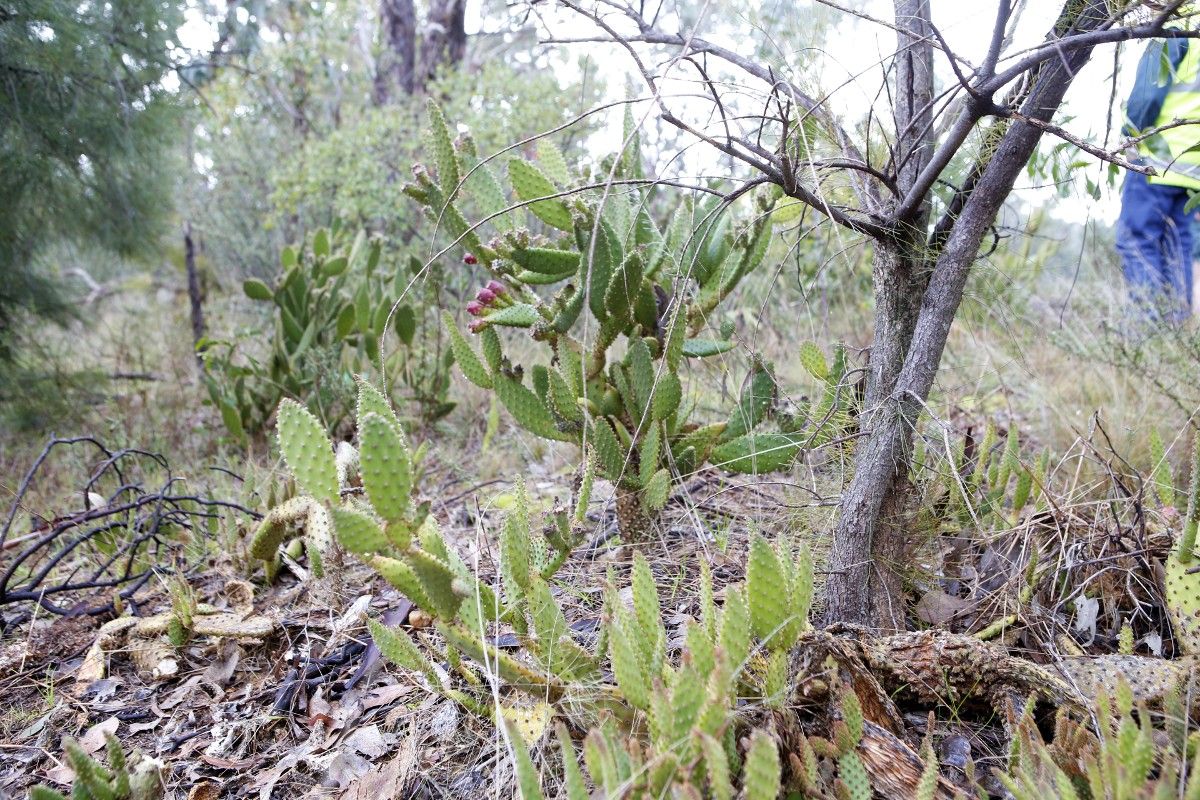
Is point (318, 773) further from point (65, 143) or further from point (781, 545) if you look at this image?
point (65, 143)

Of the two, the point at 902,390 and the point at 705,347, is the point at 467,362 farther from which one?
the point at 902,390

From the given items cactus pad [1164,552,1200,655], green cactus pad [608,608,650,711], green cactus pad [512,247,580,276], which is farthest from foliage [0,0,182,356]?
cactus pad [1164,552,1200,655]

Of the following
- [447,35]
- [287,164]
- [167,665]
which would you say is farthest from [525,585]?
[447,35]

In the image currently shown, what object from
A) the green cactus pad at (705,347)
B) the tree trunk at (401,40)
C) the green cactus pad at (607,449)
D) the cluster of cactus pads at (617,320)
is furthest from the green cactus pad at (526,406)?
the tree trunk at (401,40)

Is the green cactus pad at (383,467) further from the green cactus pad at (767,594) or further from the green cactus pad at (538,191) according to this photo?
the green cactus pad at (538,191)

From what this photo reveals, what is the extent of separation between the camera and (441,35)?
7.41 m

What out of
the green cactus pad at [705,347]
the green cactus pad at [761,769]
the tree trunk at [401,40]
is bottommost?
the green cactus pad at [761,769]

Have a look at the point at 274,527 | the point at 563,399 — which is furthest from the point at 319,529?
the point at 563,399

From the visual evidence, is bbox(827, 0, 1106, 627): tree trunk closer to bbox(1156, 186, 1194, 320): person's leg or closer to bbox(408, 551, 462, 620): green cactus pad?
bbox(408, 551, 462, 620): green cactus pad

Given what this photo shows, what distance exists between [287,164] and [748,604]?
6176 millimetres

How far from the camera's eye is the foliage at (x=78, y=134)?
12.0 ft

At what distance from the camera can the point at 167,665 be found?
1850 mm

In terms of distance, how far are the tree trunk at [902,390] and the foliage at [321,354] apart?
2.29 meters

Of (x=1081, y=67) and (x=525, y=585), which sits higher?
(x=1081, y=67)
